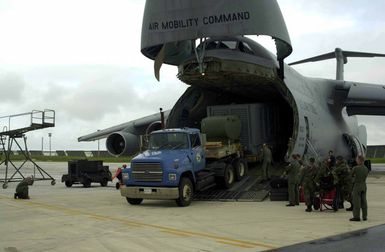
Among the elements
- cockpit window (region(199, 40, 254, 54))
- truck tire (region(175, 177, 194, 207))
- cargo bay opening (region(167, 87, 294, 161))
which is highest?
cockpit window (region(199, 40, 254, 54))

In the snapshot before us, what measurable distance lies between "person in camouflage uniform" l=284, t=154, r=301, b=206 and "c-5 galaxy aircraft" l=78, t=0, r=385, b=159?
240 cm

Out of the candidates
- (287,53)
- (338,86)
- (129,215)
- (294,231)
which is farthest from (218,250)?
(338,86)

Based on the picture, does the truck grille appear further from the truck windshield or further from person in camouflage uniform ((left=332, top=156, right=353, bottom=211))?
person in camouflage uniform ((left=332, top=156, right=353, bottom=211))

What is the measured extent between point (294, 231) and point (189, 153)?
6305mm

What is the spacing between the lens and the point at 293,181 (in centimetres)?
1497

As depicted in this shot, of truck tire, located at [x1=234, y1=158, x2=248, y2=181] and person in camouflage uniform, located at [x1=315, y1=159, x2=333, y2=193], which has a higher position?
truck tire, located at [x1=234, y1=158, x2=248, y2=181]

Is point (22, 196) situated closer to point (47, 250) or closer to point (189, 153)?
point (189, 153)

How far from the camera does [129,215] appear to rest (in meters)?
12.7

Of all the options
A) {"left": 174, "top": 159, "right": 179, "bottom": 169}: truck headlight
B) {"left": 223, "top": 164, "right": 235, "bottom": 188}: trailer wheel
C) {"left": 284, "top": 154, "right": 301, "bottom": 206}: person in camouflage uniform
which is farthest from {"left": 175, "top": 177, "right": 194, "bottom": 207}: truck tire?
{"left": 284, "top": 154, "right": 301, "bottom": 206}: person in camouflage uniform

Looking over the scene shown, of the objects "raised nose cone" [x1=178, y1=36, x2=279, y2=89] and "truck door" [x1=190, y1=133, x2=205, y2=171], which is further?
"raised nose cone" [x1=178, y1=36, x2=279, y2=89]

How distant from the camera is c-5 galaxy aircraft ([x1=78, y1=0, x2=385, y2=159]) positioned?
15.5 metres

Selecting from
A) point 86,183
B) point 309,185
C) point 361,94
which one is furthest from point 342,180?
point 86,183

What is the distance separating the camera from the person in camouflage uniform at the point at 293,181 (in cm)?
1477

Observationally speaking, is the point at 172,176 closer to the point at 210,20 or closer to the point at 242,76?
the point at 210,20
